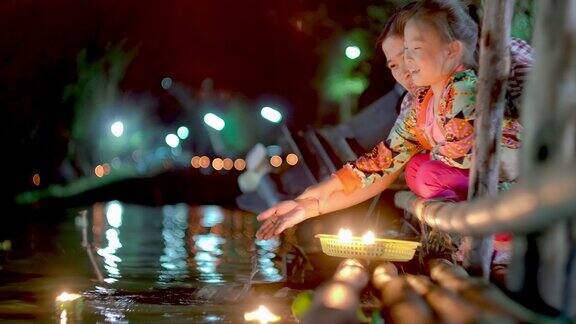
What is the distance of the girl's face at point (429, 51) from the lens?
14.1 ft

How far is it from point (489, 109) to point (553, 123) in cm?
114

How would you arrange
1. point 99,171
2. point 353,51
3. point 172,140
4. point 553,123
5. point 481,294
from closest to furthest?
point 553,123 < point 481,294 < point 353,51 < point 99,171 < point 172,140

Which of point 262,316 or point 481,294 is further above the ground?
point 481,294

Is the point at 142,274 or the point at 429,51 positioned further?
the point at 142,274

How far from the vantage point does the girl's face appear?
431cm

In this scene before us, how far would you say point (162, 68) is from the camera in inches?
1423

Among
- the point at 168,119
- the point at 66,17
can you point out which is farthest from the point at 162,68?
the point at 168,119

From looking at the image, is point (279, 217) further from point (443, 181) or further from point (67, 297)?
point (67, 297)

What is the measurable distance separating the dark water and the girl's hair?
6.97ft

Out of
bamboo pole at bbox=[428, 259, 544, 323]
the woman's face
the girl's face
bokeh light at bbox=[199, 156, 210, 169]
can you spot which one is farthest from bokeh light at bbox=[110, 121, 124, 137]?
bamboo pole at bbox=[428, 259, 544, 323]

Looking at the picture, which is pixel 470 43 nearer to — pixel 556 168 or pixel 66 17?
pixel 556 168

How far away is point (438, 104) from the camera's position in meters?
4.41

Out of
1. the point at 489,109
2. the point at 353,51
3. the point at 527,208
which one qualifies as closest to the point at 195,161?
the point at 353,51

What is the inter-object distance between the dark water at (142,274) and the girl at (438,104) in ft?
4.09
